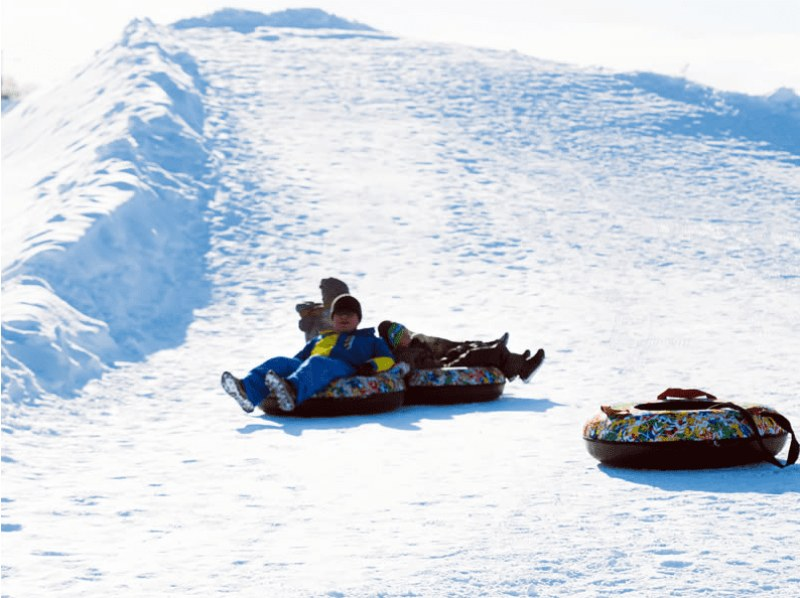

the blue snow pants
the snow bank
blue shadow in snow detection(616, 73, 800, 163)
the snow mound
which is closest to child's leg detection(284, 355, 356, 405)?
the blue snow pants

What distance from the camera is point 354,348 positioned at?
8594 millimetres

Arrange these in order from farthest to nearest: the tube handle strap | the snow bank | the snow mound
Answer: the snow mound < the snow bank < the tube handle strap

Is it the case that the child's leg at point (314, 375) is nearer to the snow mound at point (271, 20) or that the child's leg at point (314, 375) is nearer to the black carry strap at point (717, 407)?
the black carry strap at point (717, 407)

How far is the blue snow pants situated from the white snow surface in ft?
0.75

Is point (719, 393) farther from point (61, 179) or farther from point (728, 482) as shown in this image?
point (61, 179)

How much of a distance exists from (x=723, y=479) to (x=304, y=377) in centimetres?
338

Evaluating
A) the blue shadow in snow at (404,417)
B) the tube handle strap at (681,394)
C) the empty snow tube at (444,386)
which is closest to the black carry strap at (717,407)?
the tube handle strap at (681,394)

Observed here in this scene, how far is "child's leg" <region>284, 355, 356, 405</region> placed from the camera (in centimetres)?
834

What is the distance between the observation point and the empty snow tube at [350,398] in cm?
844

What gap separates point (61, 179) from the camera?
18.9 metres

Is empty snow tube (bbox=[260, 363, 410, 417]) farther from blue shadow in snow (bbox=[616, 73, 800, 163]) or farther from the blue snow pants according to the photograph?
blue shadow in snow (bbox=[616, 73, 800, 163])

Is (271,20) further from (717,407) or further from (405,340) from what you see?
(717,407)

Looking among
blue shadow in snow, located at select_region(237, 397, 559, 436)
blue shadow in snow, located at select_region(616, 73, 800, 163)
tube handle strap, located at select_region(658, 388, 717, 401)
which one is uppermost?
blue shadow in snow, located at select_region(616, 73, 800, 163)

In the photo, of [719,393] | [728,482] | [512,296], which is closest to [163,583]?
[728,482]
